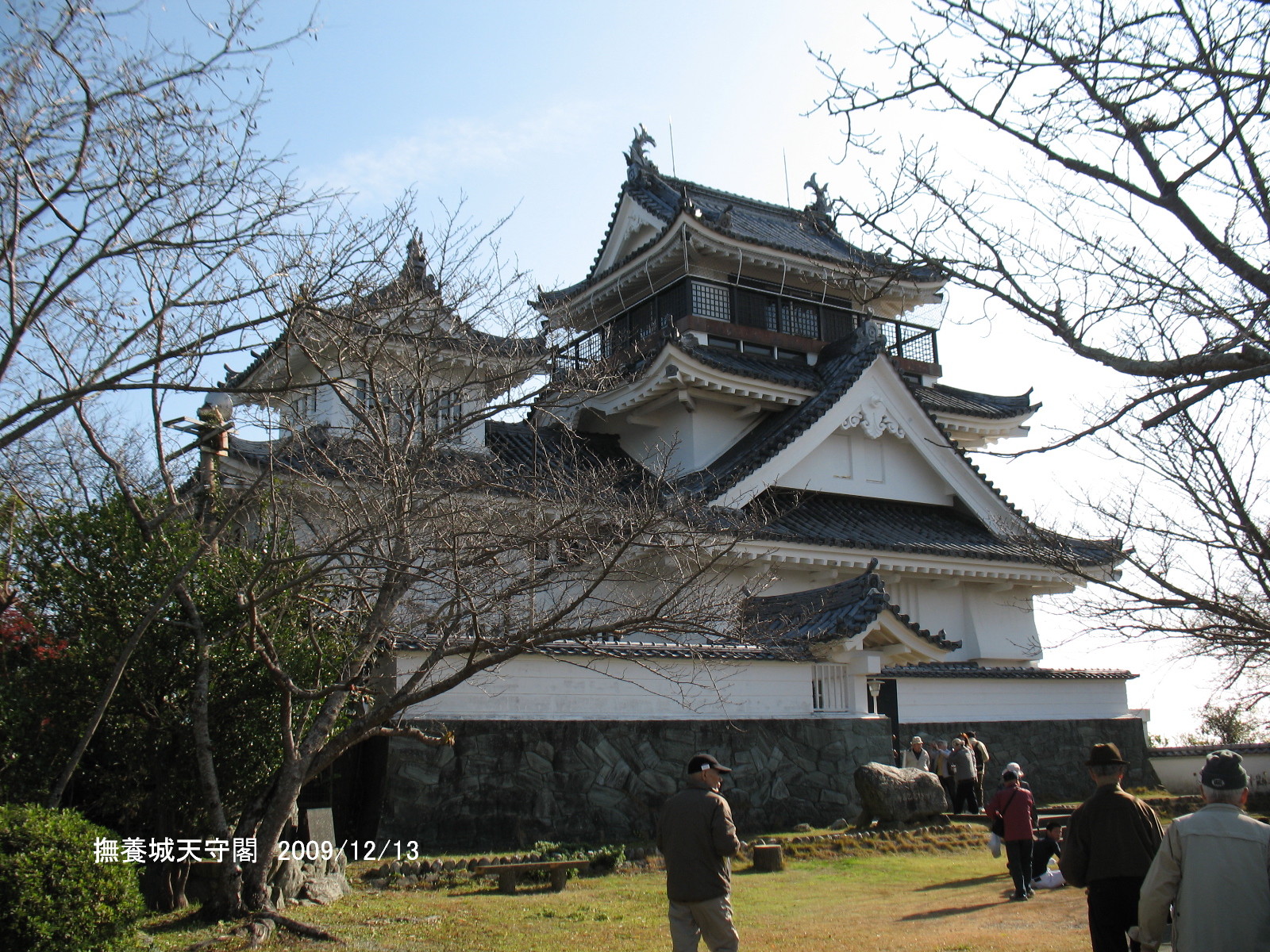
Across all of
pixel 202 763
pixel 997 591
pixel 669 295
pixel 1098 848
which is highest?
pixel 669 295

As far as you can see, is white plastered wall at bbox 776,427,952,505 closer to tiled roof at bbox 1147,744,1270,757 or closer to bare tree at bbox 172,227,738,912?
tiled roof at bbox 1147,744,1270,757

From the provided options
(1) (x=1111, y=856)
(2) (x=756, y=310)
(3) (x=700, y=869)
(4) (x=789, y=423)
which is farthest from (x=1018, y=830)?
(2) (x=756, y=310)

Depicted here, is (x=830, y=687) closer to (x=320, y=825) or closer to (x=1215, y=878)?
(x=320, y=825)

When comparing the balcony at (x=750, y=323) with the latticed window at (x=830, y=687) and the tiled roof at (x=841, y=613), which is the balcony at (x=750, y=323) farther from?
the latticed window at (x=830, y=687)

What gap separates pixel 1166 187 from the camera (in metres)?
6.42

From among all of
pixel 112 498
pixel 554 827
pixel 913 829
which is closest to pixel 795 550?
pixel 913 829

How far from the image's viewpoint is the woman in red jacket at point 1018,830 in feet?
33.8

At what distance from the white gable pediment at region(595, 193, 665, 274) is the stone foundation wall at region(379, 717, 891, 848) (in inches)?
485

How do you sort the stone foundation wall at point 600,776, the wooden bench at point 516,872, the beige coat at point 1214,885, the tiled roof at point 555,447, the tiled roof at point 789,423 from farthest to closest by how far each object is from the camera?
the tiled roof at point 555,447 → the tiled roof at point 789,423 → the stone foundation wall at point 600,776 → the wooden bench at point 516,872 → the beige coat at point 1214,885

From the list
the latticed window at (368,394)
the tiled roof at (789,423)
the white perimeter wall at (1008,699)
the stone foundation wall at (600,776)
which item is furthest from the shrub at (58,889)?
the white perimeter wall at (1008,699)

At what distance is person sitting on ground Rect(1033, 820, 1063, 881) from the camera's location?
36.6 feet

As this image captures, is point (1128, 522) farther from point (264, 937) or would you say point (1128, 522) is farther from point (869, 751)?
point (264, 937)

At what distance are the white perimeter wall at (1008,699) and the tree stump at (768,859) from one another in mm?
6452

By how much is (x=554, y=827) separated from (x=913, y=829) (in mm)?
4757
